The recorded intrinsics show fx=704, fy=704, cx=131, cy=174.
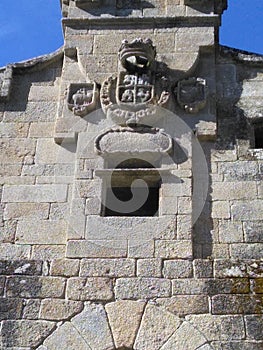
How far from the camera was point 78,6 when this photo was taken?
8.09 meters

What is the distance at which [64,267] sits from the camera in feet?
20.4

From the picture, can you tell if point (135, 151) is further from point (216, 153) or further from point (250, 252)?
point (250, 252)

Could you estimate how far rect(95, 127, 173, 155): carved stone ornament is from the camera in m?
6.85

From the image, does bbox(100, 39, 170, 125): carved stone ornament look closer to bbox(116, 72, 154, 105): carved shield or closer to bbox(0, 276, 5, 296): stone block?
bbox(116, 72, 154, 105): carved shield

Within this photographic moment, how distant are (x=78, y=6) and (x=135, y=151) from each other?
7.27ft

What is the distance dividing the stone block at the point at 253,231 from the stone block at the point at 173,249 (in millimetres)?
542

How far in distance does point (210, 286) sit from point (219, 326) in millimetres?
365

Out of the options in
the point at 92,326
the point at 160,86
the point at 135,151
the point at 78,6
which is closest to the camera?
the point at 92,326

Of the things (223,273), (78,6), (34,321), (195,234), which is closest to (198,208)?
(195,234)

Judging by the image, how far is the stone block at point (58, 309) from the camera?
5.98 metres

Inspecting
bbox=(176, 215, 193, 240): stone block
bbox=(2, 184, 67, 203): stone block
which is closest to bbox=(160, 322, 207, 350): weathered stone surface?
bbox=(176, 215, 193, 240): stone block

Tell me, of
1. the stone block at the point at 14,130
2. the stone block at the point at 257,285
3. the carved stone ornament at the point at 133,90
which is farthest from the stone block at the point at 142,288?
the stone block at the point at 14,130

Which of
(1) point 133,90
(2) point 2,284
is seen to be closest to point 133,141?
(1) point 133,90

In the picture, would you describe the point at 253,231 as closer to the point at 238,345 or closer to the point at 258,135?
the point at 238,345
